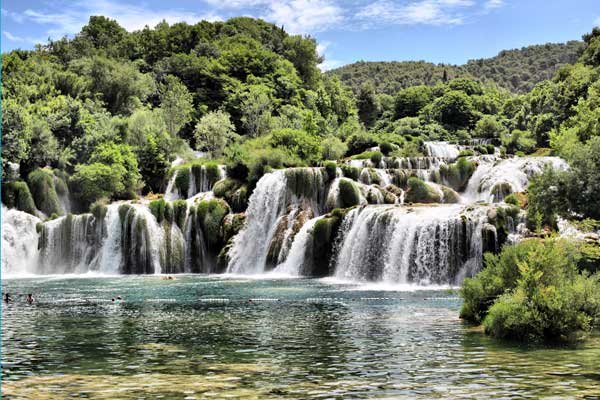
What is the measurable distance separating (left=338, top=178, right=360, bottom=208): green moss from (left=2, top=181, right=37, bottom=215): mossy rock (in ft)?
79.6

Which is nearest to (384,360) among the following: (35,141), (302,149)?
(302,149)

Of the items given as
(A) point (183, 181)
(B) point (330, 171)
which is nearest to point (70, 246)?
(A) point (183, 181)

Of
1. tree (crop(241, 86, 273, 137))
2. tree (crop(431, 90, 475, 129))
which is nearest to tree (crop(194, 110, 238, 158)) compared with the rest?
tree (crop(241, 86, 273, 137))

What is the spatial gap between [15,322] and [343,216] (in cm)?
2326

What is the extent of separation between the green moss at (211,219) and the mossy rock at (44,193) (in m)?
13.1

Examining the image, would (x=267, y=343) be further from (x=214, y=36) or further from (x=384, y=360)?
(x=214, y=36)

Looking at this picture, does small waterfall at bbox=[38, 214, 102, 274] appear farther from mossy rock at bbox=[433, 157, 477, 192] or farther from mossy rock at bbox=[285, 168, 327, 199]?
mossy rock at bbox=[433, 157, 477, 192]

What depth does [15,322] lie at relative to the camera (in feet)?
77.4

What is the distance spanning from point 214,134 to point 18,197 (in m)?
24.9

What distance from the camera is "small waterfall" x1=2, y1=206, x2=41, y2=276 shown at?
165ft

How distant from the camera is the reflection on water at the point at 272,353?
13.1m

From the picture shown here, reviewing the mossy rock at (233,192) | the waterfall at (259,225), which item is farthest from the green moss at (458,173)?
the mossy rock at (233,192)

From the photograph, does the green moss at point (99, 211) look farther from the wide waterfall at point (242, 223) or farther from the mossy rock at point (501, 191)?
the mossy rock at point (501, 191)

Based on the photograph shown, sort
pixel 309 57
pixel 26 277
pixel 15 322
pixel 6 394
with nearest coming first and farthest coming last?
pixel 6 394 < pixel 15 322 < pixel 26 277 < pixel 309 57
